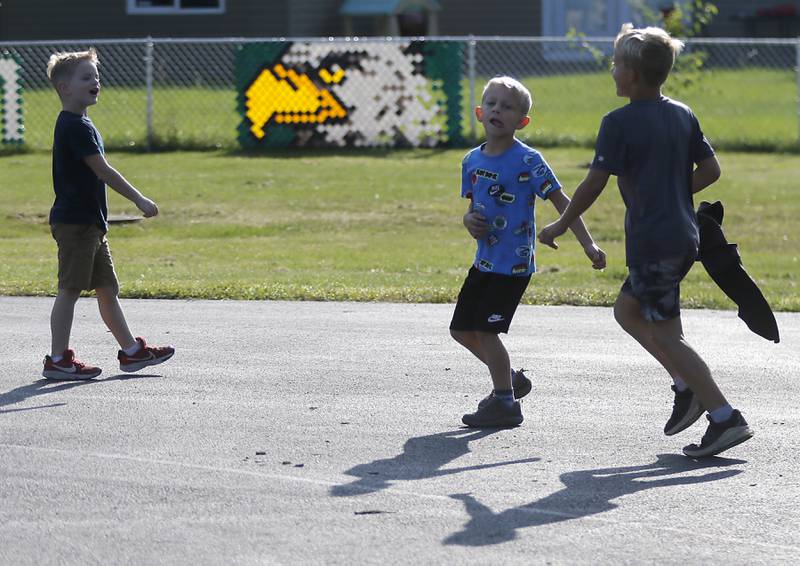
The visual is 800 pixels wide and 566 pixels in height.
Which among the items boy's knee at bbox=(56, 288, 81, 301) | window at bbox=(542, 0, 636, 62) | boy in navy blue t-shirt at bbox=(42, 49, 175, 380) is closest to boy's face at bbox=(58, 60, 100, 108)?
boy in navy blue t-shirt at bbox=(42, 49, 175, 380)

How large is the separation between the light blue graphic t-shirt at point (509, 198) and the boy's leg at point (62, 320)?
2224mm

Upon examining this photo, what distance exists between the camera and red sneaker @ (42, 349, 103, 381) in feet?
22.8

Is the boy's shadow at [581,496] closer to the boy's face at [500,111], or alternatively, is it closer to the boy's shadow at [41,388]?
the boy's face at [500,111]

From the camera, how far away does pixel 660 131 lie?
538 centimetres

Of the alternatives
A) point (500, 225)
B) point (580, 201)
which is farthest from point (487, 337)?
point (580, 201)

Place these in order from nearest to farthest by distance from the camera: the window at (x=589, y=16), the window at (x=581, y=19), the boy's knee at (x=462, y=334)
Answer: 1. the boy's knee at (x=462, y=334)
2. the window at (x=581, y=19)
3. the window at (x=589, y=16)

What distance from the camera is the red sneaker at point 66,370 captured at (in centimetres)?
696

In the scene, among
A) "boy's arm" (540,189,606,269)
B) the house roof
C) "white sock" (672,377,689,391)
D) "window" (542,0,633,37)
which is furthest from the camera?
"window" (542,0,633,37)

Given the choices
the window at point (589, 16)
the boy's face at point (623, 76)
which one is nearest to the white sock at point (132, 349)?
the boy's face at point (623, 76)

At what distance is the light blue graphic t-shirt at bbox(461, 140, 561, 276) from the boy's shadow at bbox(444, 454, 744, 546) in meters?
1.04

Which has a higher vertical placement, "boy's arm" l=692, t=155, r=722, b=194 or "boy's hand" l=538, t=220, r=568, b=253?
"boy's arm" l=692, t=155, r=722, b=194

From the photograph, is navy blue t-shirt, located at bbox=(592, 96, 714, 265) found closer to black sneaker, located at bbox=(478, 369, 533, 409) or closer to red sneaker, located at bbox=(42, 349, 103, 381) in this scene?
black sneaker, located at bbox=(478, 369, 533, 409)

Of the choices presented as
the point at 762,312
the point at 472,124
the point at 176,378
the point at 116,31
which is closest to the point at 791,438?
the point at 762,312

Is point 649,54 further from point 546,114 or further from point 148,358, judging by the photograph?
point 546,114
